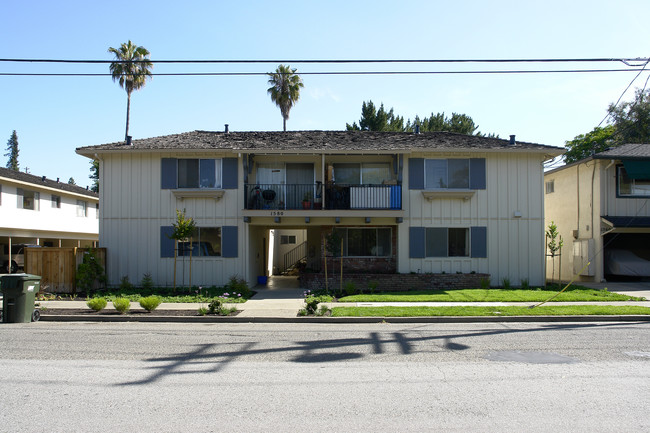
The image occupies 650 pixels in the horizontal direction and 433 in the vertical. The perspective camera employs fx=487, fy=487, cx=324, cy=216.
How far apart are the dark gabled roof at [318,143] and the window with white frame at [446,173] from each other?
2.30ft

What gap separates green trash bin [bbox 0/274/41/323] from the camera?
12.0 meters

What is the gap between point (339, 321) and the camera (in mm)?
12445

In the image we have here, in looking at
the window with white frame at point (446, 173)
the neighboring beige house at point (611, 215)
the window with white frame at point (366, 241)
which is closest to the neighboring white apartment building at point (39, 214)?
the window with white frame at point (366, 241)

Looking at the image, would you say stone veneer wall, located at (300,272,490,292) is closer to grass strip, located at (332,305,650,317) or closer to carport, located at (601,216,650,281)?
grass strip, located at (332,305,650,317)

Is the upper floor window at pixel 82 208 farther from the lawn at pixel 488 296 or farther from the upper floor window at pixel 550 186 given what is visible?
the upper floor window at pixel 550 186

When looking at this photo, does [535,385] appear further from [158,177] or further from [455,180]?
[158,177]

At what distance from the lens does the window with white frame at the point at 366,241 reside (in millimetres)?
20484

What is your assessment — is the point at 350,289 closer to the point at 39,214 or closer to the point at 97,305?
the point at 97,305

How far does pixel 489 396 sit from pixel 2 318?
11876 mm

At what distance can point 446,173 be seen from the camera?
2017 cm

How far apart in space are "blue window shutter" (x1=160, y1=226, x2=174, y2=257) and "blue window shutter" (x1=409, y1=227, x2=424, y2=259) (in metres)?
9.60

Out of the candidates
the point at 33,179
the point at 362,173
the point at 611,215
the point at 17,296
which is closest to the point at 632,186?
the point at 611,215

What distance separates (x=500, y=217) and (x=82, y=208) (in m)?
30.2

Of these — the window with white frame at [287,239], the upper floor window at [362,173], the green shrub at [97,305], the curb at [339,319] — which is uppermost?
the upper floor window at [362,173]
